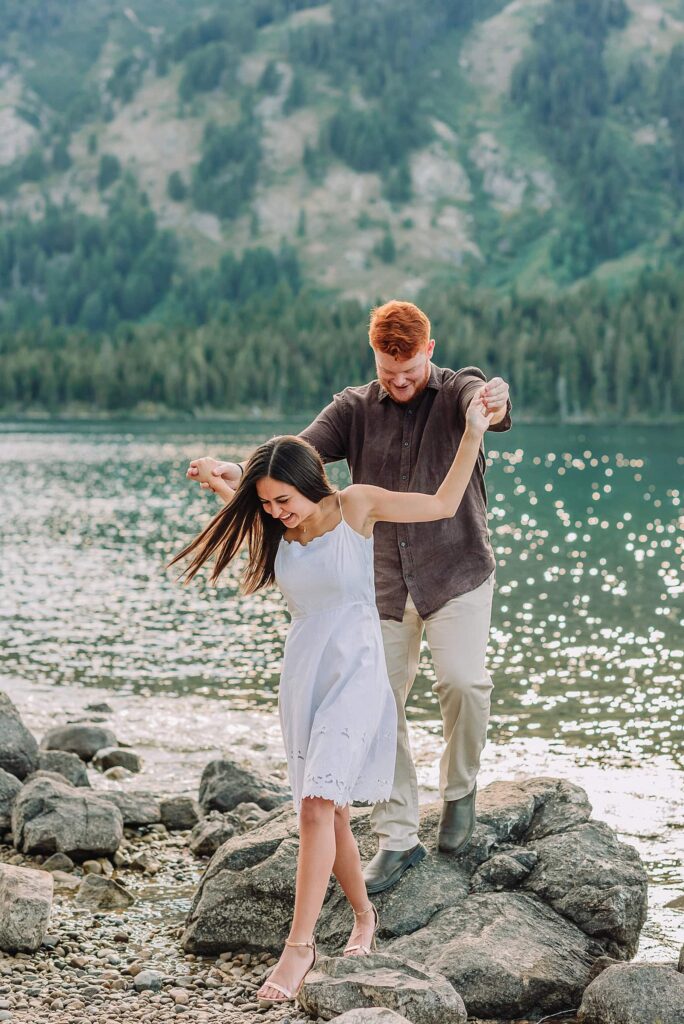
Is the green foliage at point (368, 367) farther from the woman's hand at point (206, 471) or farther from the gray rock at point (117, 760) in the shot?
the woman's hand at point (206, 471)

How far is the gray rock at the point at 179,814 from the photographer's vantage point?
12375 millimetres

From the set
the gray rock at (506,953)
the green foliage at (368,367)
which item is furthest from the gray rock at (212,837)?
the green foliage at (368,367)

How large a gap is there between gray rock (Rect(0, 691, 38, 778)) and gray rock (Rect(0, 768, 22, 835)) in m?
0.94

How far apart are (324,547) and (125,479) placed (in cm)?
7596

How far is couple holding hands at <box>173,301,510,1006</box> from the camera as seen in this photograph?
6.84 metres

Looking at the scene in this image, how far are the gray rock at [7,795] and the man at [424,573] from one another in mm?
4784

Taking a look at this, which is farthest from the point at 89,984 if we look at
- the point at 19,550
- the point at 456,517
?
the point at 19,550

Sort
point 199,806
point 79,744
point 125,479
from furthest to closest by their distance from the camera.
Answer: point 125,479 < point 79,744 < point 199,806

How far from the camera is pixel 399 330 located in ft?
24.7

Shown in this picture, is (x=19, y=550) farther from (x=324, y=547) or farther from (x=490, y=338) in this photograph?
(x=490, y=338)

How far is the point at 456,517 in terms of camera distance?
8.16m

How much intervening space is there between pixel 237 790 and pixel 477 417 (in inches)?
280

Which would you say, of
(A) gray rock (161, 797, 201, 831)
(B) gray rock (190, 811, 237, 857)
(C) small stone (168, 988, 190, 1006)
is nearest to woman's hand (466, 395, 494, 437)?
(C) small stone (168, 988, 190, 1006)

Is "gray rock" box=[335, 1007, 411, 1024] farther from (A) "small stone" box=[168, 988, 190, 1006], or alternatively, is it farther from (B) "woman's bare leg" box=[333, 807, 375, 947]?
(A) "small stone" box=[168, 988, 190, 1006]
